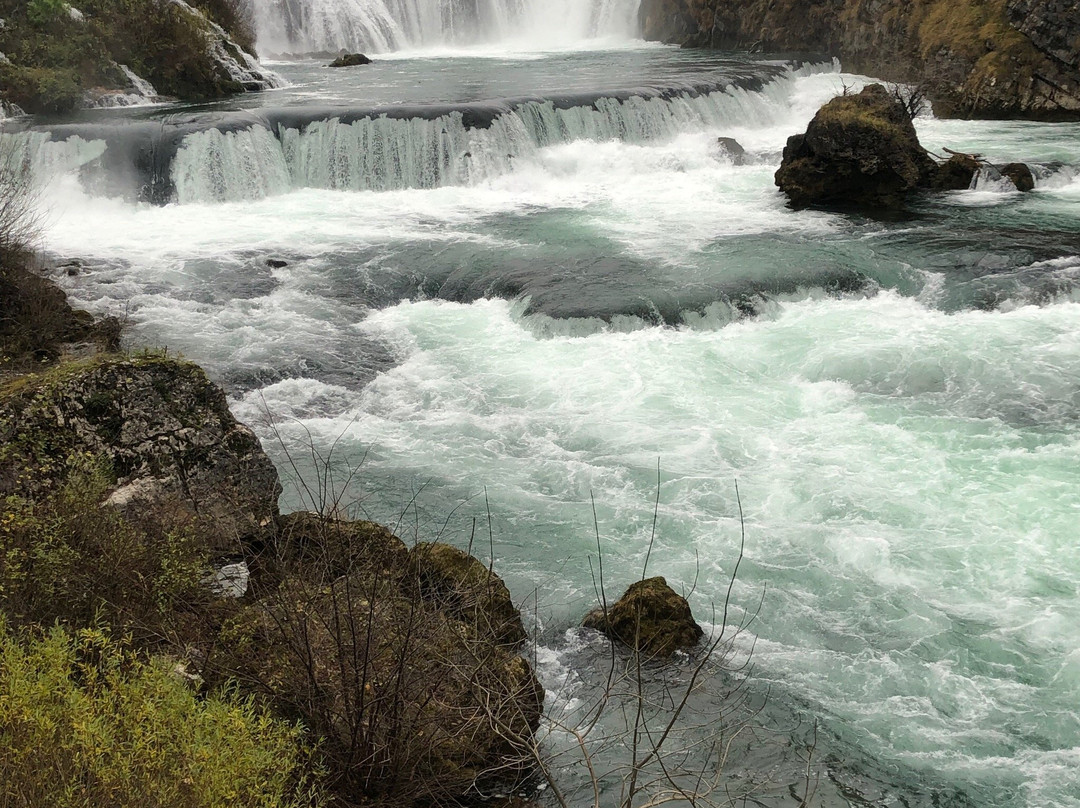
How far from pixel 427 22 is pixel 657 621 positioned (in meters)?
47.4

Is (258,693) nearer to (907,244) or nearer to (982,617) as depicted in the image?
(982,617)

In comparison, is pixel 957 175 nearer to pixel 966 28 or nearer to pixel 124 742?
pixel 966 28

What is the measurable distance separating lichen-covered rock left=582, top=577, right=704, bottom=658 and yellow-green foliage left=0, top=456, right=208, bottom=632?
A: 3.17m

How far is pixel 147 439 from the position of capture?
7.07 m

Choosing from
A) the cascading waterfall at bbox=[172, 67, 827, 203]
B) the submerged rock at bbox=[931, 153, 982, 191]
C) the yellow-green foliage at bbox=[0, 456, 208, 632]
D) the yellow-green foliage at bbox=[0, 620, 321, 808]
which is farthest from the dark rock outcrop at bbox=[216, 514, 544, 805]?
the submerged rock at bbox=[931, 153, 982, 191]

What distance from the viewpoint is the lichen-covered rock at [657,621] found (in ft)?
24.1

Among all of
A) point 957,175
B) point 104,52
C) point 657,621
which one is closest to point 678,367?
point 657,621

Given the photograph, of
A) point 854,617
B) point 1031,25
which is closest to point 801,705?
point 854,617

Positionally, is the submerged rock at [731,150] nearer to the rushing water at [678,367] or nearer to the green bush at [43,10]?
the rushing water at [678,367]

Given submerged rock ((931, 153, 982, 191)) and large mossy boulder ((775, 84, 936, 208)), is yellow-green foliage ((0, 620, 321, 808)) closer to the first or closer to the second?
large mossy boulder ((775, 84, 936, 208))

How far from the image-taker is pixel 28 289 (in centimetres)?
1128

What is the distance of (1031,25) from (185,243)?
23.6 m

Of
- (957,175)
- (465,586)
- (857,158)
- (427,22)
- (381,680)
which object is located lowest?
(465,586)

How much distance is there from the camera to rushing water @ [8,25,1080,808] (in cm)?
748
